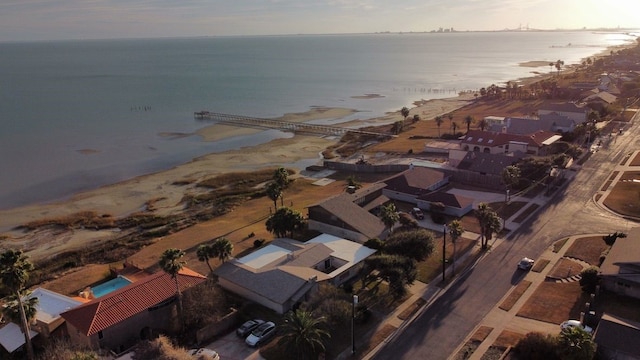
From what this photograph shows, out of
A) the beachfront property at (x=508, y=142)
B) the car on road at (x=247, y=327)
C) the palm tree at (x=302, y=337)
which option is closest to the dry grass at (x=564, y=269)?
the palm tree at (x=302, y=337)

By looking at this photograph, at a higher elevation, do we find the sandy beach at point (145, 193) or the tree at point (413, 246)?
the tree at point (413, 246)

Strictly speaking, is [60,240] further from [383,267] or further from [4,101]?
[4,101]

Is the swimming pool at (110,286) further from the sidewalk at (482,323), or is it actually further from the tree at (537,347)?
the tree at (537,347)

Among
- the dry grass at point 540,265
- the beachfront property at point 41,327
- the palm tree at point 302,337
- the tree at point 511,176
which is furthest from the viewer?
the tree at point 511,176

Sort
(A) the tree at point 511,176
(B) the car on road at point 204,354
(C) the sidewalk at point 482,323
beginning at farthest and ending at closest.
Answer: (A) the tree at point 511,176 → (C) the sidewalk at point 482,323 → (B) the car on road at point 204,354

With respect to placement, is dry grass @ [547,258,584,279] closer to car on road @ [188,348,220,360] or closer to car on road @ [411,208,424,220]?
car on road @ [411,208,424,220]
